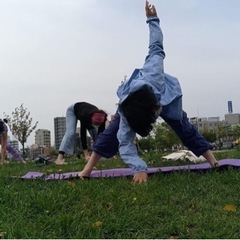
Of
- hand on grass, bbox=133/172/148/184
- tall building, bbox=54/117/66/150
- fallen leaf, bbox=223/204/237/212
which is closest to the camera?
fallen leaf, bbox=223/204/237/212

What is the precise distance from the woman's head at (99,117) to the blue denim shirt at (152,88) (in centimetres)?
Answer: 292

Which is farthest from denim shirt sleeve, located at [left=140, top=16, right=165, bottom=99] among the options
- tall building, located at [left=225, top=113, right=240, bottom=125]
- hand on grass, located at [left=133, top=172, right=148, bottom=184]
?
tall building, located at [left=225, top=113, right=240, bottom=125]

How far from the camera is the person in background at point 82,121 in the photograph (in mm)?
7219

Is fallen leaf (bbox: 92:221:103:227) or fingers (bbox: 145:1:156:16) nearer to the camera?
fallen leaf (bbox: 92:221:103:227)

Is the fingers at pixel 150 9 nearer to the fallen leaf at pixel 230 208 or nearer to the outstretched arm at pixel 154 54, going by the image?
the outstretched arm at pixel 154 54

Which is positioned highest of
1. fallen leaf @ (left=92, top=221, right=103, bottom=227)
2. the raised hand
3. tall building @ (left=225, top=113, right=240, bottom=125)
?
tall building @ (left=225, top=113, right=240, bottom=125)

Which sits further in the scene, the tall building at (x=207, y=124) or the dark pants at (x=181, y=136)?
the tall building at (x=207, y=124)

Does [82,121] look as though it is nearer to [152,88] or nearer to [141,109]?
[152,88]

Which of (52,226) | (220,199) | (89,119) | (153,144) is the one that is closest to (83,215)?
(52,226)

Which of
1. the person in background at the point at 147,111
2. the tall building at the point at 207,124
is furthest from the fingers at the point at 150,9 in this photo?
the tall building at the point at 207,124

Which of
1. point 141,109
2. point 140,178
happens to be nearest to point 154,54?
point 141,109

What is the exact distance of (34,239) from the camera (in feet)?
7.00

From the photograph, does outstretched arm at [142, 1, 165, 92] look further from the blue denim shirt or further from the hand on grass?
the hand on grass

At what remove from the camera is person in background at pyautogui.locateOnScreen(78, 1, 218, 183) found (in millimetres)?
3645
